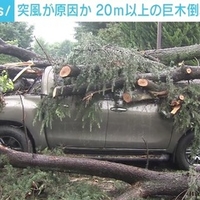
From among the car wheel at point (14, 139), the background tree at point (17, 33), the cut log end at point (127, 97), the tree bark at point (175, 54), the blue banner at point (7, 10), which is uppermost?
the background tree at point (17, 33)

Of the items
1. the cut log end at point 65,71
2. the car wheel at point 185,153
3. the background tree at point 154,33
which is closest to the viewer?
the cut log end at point 65,71

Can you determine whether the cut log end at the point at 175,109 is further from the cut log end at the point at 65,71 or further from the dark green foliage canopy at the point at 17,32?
the dark green foliage canopy at the point at 17,32

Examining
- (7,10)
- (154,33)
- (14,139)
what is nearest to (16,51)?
(7,10)

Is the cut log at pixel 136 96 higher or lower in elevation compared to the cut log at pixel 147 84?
lower

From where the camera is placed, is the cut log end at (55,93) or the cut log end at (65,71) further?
the cut log end at (55,93)

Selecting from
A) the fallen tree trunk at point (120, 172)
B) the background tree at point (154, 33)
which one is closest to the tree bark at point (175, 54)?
the fallen tree trunk at point (120, 172)

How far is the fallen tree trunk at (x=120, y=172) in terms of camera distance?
195 inches

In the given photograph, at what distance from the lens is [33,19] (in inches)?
317

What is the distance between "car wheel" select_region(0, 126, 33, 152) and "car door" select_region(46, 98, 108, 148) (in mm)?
363

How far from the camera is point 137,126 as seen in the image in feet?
21.0

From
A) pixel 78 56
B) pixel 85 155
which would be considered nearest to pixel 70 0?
pixel 78 56

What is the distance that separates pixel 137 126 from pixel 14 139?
5.88 feet

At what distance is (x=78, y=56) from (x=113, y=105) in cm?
94

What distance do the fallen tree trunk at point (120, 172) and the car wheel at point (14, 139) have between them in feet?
2.54
